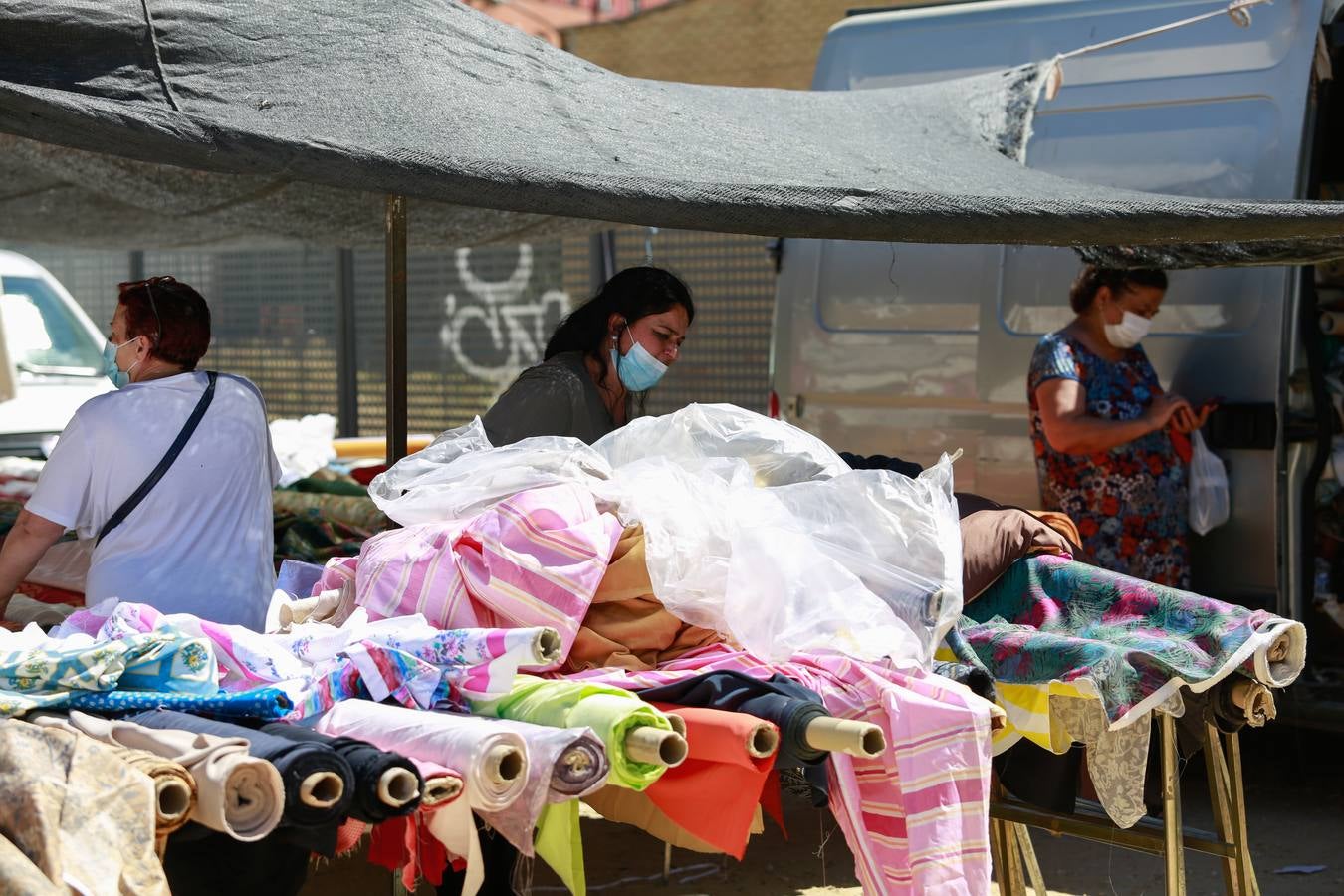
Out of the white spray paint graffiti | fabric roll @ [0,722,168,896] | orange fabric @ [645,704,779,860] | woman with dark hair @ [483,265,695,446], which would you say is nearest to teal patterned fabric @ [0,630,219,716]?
fabric roll @ [0,722,168,896]

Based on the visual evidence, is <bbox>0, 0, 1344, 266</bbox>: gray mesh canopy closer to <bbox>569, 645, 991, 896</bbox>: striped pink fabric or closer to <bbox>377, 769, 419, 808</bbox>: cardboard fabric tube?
<bbox>569, 645, 991, 896</bbox>: striped pink fabric

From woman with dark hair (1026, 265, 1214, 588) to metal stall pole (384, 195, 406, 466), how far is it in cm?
197

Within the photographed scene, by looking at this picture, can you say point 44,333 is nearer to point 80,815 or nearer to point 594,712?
point 594,712

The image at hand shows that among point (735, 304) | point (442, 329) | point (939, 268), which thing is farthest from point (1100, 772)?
point (442, 329)

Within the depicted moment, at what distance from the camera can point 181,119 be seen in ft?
9.63

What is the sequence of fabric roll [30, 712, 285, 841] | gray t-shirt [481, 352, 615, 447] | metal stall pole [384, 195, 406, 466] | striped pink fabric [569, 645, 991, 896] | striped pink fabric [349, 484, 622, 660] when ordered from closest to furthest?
fabric roll [30, 712, 285, 841], striped pink fabric [569, 645, 991, 896], striped pink fabric [349, 484, 622, 660], gray t-shirt [481, 352, 615, 447], metal stall pole [384, 195, 406, 466]

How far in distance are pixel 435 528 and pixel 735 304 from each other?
7.45 meters

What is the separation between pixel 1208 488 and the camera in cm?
475

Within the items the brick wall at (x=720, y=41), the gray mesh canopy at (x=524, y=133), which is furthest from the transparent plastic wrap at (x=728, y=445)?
the brick wall at (x=720, y=41)

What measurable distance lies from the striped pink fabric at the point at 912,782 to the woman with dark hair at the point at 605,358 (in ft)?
4.18

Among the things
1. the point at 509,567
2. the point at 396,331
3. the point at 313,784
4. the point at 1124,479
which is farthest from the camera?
the point at 1124,479

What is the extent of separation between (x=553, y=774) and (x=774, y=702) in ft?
1.38

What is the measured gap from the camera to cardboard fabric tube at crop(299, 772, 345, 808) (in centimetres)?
204

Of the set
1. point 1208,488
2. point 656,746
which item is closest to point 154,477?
point 656,746
